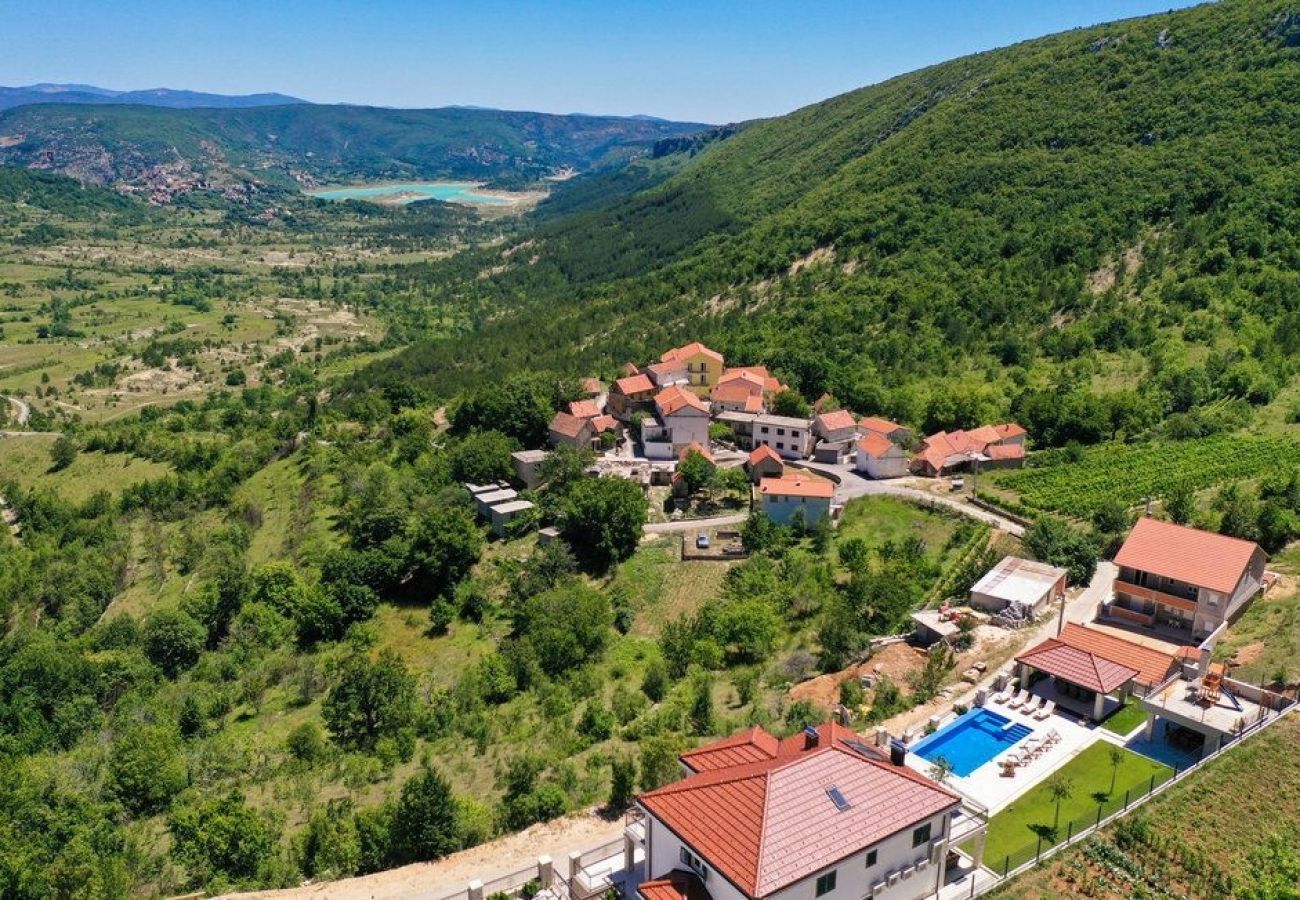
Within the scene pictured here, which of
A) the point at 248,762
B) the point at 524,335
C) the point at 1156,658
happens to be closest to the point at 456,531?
the point at 248,762

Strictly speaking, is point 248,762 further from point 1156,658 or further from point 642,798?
point 1156,658

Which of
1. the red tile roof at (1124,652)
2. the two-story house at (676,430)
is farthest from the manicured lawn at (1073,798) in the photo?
the two-story house at (676,430)

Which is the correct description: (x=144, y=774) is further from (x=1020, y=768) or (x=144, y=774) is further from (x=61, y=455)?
(x=61, y=455)

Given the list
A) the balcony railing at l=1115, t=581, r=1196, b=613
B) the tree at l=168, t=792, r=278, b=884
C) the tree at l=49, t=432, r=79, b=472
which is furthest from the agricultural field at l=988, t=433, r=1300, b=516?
the tree at l=49, t=432, r=79, b=472

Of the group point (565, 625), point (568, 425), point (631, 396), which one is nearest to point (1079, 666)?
point (565, 625)

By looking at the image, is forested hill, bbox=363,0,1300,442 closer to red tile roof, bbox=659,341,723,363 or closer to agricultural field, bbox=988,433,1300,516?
red tile roof, bbox=659,341,723,363

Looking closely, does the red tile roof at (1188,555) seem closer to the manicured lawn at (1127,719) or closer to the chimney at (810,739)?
the manicured lawn at (1127,719)

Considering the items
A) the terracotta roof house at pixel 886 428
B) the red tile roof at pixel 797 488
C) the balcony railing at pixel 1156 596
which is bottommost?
the red tile roof at pixel 797 488

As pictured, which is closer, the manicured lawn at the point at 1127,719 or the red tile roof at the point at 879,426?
the manicured lawn at the point at 1127,719
